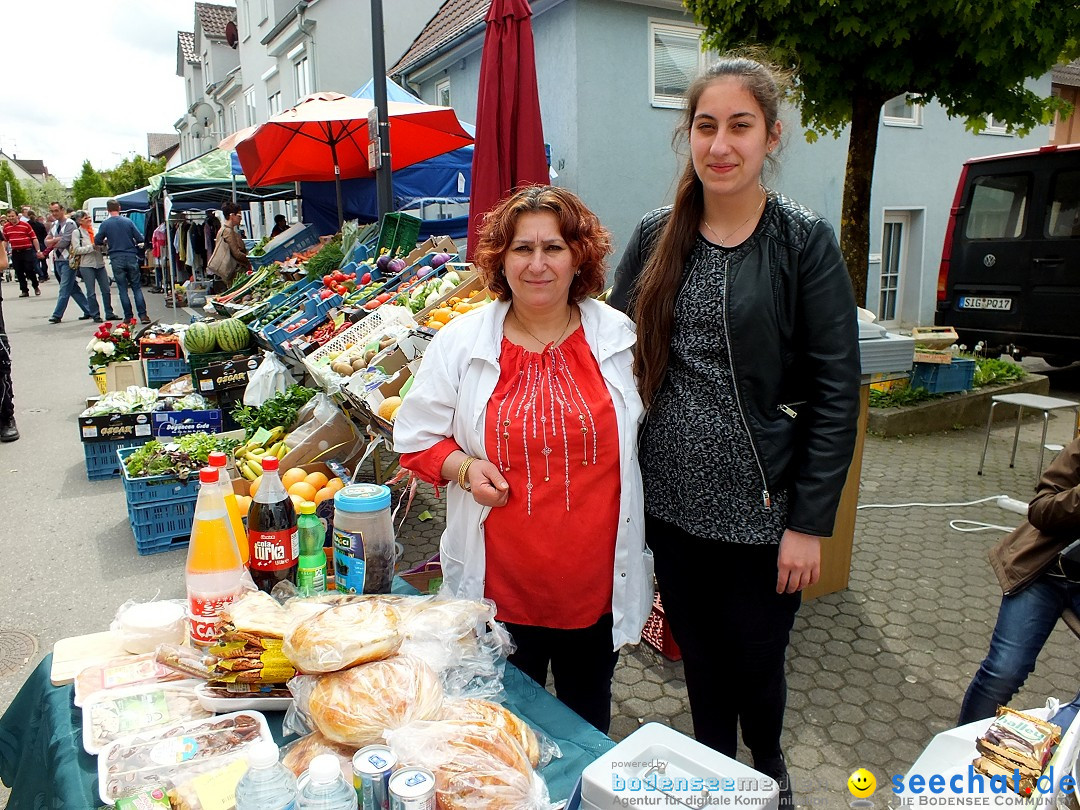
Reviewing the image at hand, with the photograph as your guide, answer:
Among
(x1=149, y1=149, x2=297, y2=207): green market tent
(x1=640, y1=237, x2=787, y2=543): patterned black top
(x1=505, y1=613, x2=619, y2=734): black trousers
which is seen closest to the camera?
(x1=640, y1=237, x2=787, y2=543): patterned black top

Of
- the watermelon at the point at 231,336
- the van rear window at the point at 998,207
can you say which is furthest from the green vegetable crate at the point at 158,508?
the van rear window at the point at 998,207

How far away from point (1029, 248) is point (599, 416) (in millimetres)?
8498

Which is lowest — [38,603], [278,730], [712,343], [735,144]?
[38,603]

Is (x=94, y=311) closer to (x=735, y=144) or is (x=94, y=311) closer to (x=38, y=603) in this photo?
(x=38, y=603)

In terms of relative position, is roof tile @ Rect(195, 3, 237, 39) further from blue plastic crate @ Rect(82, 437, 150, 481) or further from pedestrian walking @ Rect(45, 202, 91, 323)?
blue plastic crate @ Rect(82, 437, 150, 481)

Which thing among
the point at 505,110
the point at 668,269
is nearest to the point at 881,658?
the point at 668,269

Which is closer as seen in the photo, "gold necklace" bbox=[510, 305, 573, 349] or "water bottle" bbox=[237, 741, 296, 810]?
"water bottle" bbox=[237, 741, 296, 810]

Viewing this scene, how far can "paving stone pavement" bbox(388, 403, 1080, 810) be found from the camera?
2871 mm

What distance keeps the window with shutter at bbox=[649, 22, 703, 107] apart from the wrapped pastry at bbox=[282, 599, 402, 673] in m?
10.3

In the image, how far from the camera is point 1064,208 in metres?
8.09

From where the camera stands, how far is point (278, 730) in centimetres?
153

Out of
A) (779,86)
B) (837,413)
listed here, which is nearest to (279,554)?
(837,413)

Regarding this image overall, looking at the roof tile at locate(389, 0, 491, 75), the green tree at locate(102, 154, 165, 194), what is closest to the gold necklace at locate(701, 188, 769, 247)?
the roof tile at locate(389, 0, 491, 75)

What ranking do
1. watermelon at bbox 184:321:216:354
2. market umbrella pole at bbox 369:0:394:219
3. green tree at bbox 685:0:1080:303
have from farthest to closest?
watermelon at bbox 184:321:216:354
market umbrella pole at bbox 369:0:394:219
green tree at bbox 685:0:1080:303
